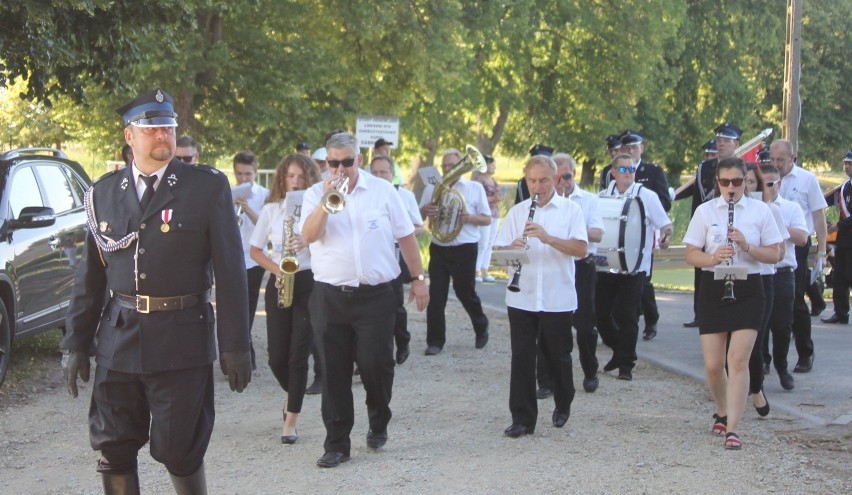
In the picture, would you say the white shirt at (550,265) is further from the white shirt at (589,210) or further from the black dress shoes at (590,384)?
the black dress shoes at (590,384)

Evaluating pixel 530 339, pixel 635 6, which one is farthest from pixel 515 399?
pixel 635 6

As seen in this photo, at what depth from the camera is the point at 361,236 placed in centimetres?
756

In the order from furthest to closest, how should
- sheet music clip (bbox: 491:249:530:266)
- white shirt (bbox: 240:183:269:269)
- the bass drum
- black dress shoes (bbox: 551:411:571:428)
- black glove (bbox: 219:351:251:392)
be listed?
white shirt (bbox: 240:183:269:269) → the bass drum → black dress shoes (bbox: 551:411:571:428) → sheet music clip (bbox: 491:249:530:266) → black glove (bbox: 219:351:251:392)

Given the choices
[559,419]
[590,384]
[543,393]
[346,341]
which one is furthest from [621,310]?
[346,341]

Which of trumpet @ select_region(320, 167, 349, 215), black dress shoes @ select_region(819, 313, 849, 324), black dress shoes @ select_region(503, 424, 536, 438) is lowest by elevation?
black dress shoes @ select_region(819, 313, 849, 324)

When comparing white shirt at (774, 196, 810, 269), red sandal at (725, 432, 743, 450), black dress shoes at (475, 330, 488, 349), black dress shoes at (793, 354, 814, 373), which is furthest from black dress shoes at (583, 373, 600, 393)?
black dress shoes at (475, 330, 488, 349)

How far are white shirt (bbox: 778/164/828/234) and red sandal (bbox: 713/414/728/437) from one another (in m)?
3.42

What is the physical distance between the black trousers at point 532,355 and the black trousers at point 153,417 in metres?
3.17

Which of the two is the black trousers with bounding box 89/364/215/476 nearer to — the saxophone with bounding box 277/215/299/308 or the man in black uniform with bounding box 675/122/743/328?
the saxophone with bounding box 277/215/299/308

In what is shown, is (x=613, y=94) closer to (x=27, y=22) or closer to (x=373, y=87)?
(x=373, y=87)

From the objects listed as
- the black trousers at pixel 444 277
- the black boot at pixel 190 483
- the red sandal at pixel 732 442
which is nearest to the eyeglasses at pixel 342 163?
the black boot at pixel 190 483

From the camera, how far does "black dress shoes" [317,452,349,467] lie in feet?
24.5

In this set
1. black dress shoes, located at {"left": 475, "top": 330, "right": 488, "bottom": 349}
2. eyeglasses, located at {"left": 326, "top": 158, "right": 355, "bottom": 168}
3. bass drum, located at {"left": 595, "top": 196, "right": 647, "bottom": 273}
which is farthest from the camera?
black dress shoes, located at {"left": 475, "top": 330, "right": 488, "bottom": 349}

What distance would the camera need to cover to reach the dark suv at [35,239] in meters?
9.93
